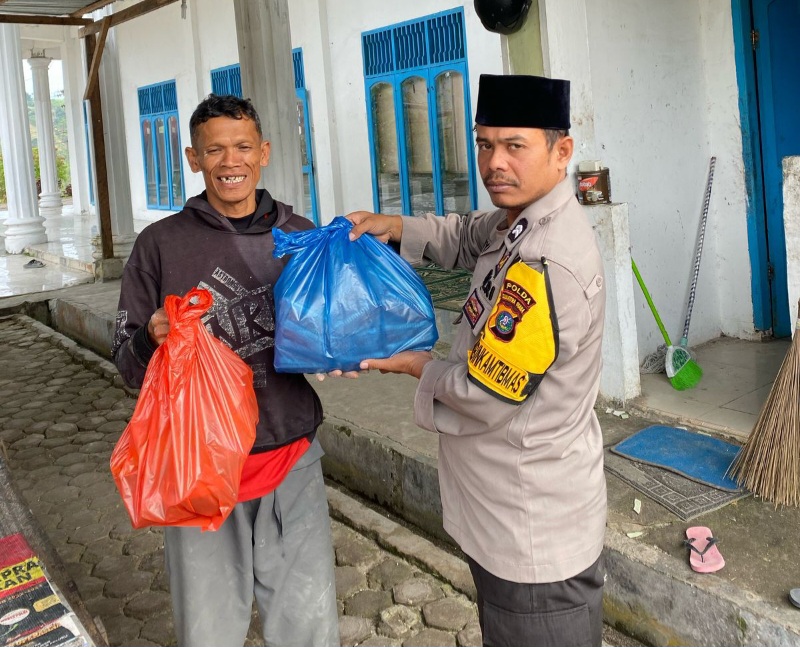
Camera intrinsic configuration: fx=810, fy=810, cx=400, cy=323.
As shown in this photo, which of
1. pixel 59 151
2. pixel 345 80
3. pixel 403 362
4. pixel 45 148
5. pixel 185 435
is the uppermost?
pixel 59 151

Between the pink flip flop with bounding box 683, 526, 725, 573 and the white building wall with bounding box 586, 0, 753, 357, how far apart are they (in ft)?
7.23

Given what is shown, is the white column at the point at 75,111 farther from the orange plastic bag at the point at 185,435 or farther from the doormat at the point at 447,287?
the orange plastic bag at the point at 185,435

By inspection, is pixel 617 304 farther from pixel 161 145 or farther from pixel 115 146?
pixel 161 145

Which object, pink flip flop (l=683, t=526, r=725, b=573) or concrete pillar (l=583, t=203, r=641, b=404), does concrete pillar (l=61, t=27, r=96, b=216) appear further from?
pink flip flop (l=683, t=526, r=725, b=573)

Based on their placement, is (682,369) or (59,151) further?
(59,151)

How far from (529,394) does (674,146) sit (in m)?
4.00

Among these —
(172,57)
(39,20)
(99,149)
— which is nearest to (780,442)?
(99,149)

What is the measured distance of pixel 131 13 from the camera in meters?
8.19

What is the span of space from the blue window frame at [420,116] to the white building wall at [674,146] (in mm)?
3519

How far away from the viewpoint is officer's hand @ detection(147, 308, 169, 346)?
195 centimetres

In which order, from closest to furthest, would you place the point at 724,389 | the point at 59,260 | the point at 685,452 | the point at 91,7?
the point at 685,452 < the point at 724,389 < the point at 91,7 < the point at 59,260

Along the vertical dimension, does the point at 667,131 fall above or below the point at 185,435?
above

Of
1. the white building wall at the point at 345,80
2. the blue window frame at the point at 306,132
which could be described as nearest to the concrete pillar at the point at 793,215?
the white building wall at the point at 345,80

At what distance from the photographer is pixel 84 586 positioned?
3420 millimetres
